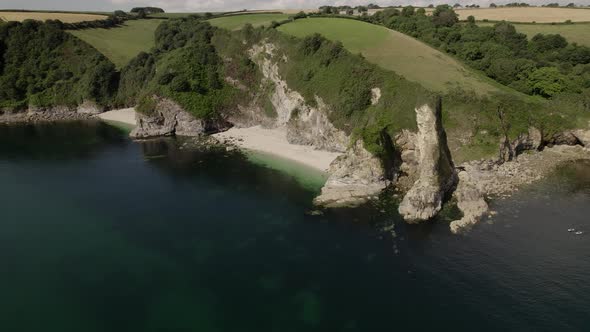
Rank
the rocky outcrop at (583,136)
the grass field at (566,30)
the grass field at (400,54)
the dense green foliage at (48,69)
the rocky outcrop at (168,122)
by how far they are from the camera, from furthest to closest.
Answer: the dense green foliage at (48,69) → the grass field at (566,30) → the rocky outcrop at (168,122) → the grass field at (400,54) → the rocky outcrop at (583,136)

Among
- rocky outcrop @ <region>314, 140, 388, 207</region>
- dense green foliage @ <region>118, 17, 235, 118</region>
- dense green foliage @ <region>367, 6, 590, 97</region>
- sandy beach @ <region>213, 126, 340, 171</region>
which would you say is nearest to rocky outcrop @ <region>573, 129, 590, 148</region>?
dense green foliage @ <region>367, 6, 590, 97</region>

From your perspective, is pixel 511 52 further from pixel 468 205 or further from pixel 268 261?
pixel 268 261

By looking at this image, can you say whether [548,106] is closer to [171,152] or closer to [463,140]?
[463,140]

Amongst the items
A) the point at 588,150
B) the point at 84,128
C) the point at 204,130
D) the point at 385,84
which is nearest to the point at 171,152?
the point at 204,130

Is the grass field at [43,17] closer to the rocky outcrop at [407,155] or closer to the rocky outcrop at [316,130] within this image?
the rocky outcrop at [316,130]

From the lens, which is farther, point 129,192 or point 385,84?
point 385,84

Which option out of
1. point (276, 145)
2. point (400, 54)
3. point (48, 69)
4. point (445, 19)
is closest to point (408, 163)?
point (276, 145)

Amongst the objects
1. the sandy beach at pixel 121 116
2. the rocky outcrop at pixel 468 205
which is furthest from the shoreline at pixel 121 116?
the rocky outcrop at pixel 468 205

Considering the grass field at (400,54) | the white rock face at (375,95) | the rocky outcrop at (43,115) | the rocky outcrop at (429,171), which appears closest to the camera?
the rocky outcrop at (429,171)
